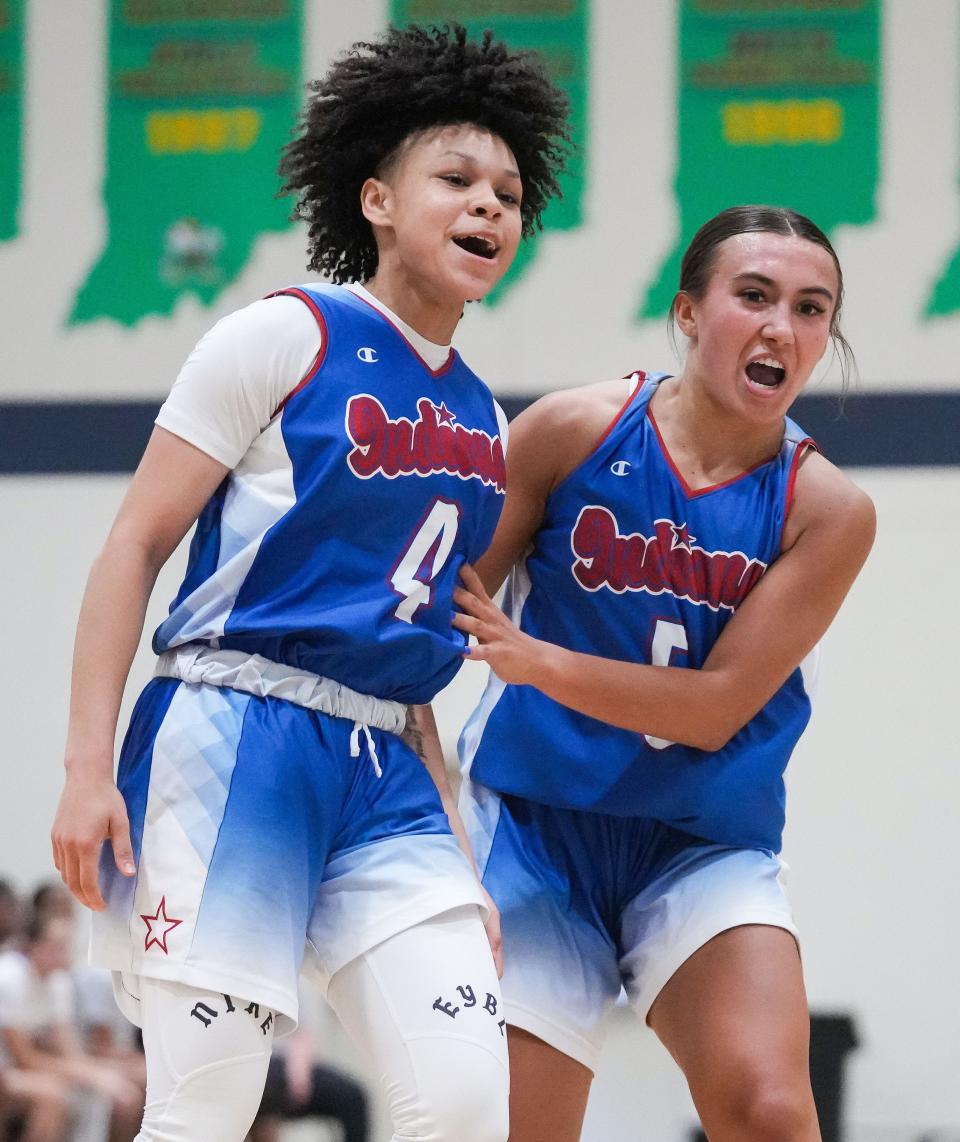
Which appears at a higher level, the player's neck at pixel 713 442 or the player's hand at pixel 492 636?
the player's neck at pixel 713 442

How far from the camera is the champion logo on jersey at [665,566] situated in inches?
100

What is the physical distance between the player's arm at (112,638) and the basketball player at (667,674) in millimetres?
591

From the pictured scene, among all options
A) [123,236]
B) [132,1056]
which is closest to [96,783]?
[132,1056]

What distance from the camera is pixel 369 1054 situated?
2.06 metres

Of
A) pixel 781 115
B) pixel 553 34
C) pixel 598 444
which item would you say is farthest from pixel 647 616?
pixel 553 34

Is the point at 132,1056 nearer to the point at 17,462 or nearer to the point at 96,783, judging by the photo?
the point at 17,462

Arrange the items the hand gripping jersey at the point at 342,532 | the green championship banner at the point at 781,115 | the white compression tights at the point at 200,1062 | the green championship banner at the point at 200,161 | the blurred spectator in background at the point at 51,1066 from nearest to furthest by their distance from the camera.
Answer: the white compression tights at the point at 200,1062
the hand gripping jersey at the point at 342,532
the blurred spectator in background at the point at 51,1066
the green championship banner at the point at 781,115
the green championship banner at the point at 200,161

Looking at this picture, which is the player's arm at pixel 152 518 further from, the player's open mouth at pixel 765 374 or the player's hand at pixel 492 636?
the player's open mouth at pixel 765 374

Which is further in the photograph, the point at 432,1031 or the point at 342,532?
the point at 342,532

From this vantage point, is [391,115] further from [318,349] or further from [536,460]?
[536,460]

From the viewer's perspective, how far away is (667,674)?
247 centimetres

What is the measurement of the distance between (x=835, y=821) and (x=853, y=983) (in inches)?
19.5

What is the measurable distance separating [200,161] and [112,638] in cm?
396

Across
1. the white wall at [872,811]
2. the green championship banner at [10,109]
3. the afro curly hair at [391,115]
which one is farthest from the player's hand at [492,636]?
the green championship banner at [10,109]
